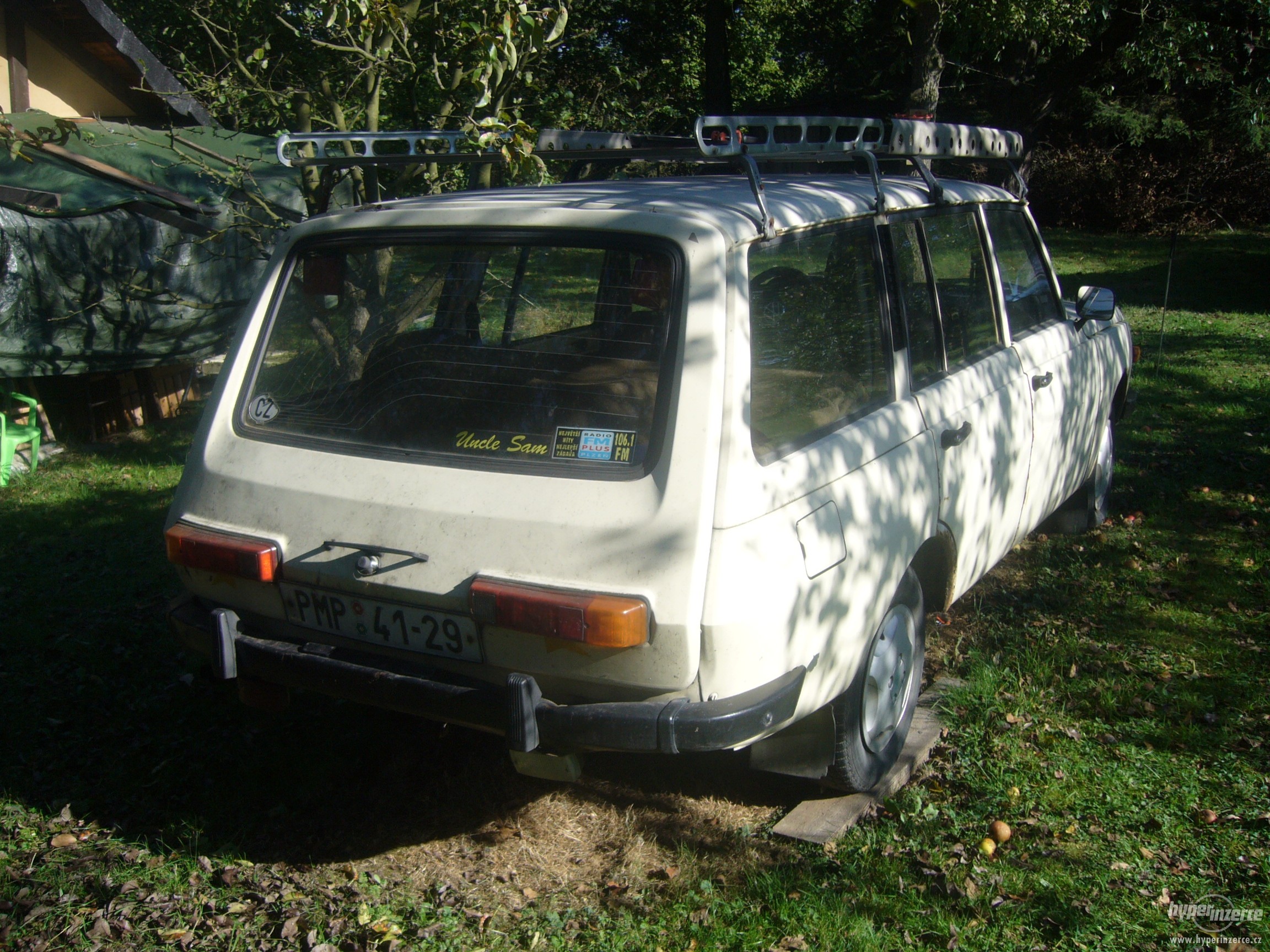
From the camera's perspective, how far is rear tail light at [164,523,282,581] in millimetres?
3088

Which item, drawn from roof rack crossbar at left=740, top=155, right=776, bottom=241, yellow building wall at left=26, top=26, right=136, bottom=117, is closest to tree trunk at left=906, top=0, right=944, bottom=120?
yellow building wall at left=26, top=26, right=136, bottom=117

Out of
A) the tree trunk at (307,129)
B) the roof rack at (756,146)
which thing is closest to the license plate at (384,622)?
the roof rack at (756,146)

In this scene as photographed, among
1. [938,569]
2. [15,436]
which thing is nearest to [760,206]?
[938,569]

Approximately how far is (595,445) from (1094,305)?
335 cm

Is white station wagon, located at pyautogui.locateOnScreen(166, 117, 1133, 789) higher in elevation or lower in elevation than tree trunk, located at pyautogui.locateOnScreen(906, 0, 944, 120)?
lower

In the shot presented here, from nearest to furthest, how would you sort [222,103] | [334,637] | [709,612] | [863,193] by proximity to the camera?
[709,612]
[334,637]
[863,193]
[222,103]

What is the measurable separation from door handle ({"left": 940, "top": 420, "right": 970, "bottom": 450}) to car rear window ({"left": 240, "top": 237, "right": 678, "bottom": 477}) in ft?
4.39

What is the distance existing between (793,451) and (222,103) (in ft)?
19.1

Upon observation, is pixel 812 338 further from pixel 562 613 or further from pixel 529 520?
pixel 562 613

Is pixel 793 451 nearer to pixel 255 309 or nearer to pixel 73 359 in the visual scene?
pixel 255 309

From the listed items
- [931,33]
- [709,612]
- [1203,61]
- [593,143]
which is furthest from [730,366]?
[1203,61]

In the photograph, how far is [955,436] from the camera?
148 inches

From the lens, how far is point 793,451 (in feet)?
9.78

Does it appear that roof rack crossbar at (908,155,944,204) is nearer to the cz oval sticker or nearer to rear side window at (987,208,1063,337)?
rear side window at (987,208,1063,337)
